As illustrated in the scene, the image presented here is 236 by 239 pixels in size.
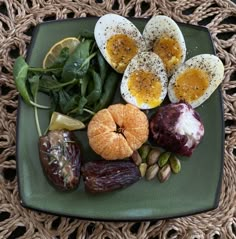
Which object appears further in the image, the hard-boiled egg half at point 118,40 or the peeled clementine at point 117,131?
the hard-boiled egg half at point 118,40

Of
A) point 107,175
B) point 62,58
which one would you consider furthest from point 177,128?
point 62,58

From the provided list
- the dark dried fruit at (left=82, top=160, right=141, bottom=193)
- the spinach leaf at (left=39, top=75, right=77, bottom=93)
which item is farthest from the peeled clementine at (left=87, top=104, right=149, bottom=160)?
the spinach leaf at (left=39, top=75, right=77, bottom=93)

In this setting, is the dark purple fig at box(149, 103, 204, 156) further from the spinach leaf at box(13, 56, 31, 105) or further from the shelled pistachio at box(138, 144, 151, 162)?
the spinach leaf at box(13, 56, 31, 105)

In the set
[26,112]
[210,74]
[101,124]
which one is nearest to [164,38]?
[210,74]

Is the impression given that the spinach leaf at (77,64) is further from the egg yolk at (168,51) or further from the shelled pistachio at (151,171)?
the shelled pistachio at (151,171)

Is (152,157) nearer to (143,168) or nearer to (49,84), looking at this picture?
(143,168)

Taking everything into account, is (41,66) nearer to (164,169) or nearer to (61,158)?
(61,158)

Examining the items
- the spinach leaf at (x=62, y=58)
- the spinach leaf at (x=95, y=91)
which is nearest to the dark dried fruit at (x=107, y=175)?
the spinach leaf at (x=95, y=91)
